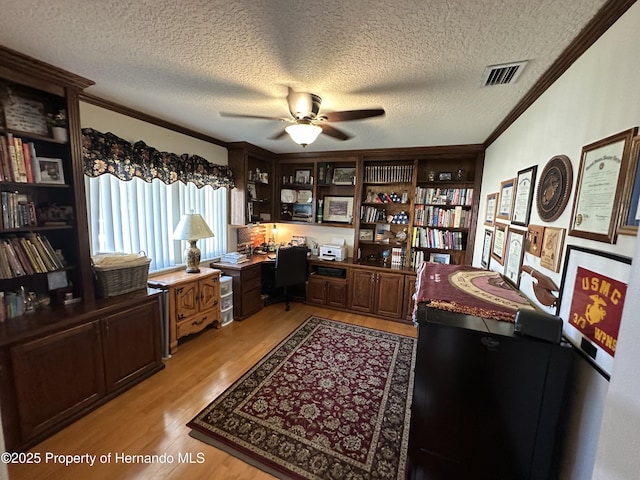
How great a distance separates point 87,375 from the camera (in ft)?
6.19

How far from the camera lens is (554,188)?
4.67 feet

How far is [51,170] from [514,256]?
328cm

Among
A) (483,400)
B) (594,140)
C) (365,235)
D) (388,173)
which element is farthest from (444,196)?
(483,400)

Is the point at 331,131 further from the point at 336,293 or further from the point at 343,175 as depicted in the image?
the point at 336,293

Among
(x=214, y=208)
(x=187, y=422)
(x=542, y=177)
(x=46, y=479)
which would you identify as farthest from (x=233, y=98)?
(x=46, y=479)

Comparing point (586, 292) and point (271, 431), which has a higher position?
point (586, 292)

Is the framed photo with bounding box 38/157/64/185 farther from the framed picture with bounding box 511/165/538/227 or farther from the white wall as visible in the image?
the framed picture with bounding box 511/165/538/227

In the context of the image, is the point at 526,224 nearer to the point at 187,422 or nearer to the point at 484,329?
the point at 484,329

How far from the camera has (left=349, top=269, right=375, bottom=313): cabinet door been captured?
3.76 m

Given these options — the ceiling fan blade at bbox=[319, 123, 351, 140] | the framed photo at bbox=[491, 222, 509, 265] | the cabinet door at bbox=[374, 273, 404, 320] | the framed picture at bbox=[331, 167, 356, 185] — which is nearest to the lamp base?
the ceiling fan blade at bbox=[319, 123, 351, 140]

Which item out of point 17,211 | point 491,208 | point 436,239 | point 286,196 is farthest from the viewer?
point 286,196

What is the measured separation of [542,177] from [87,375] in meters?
3.23

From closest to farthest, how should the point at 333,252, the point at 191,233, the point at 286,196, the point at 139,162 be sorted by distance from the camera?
the point at 139,162 < the point at 191,233 < the point at 333,252 < the point at 286,196

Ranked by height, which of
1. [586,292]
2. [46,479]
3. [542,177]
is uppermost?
[542,177]
